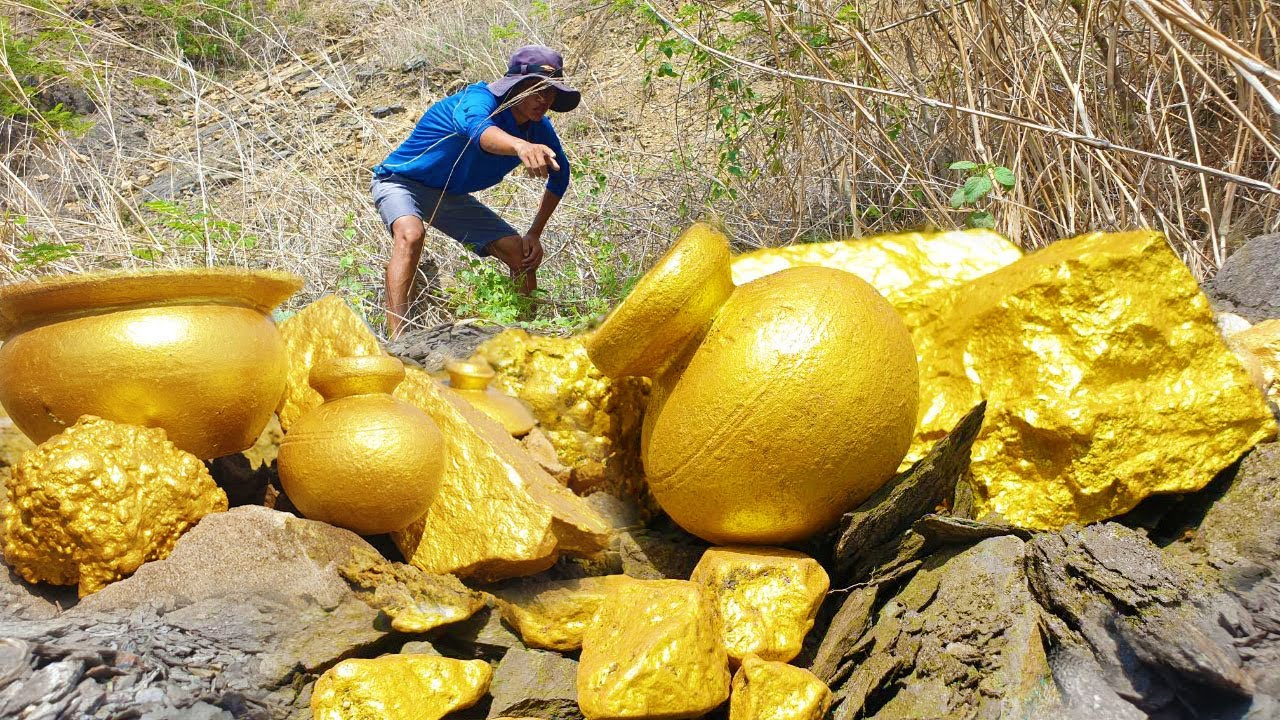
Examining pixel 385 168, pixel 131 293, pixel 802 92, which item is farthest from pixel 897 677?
pixel 385 168

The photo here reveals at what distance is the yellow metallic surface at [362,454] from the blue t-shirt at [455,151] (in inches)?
92.4

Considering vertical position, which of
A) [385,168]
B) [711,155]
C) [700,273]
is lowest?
[711,155]

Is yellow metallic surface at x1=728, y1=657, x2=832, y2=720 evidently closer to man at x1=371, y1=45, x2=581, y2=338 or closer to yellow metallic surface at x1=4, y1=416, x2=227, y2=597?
yellow metallic surface at x1=4, y1=416, x2=227, y2=597

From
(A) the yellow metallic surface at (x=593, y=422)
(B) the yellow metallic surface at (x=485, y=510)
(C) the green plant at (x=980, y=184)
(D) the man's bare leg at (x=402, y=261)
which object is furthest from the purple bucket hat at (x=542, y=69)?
(B) the yellow metallic surface at (x=485, y=510)

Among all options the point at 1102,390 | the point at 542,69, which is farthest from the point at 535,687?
the point at 542,69

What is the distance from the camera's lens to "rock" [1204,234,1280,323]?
2.60 meters

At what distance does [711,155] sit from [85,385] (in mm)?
4497

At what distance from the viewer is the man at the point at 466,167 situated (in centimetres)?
405

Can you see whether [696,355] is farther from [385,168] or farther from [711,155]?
[711,155]

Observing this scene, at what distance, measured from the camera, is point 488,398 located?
7.90 feet

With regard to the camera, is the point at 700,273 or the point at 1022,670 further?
the point at 700,273

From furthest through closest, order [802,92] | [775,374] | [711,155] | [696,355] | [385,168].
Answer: [711,155] < [385,168] < [802,92] < [696,355] < [775,374]

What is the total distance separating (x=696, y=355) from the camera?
74.1 inches

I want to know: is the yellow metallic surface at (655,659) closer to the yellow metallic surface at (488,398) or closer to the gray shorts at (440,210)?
the yellow metallic surface at (488,398)
